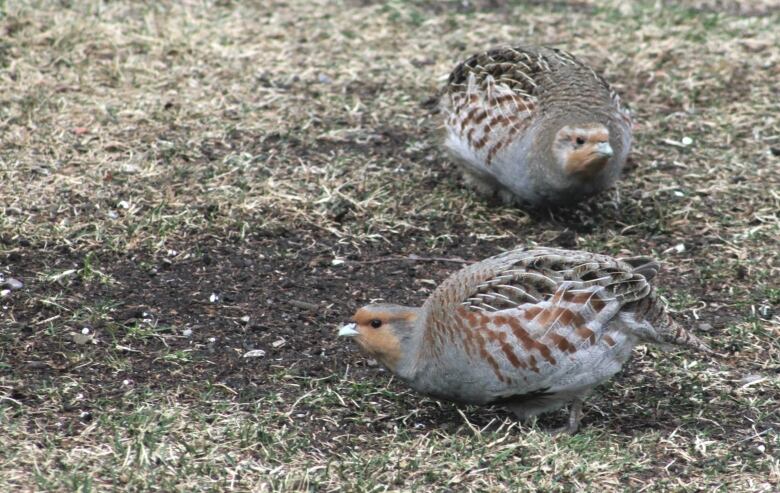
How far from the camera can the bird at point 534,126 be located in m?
7.34

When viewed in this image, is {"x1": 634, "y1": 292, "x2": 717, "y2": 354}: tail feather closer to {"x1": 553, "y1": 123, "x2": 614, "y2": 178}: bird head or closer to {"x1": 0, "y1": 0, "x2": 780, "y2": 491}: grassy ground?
{"x1": 0, "y1": 0, "x2": 780, "y2": 491}: grassy ground

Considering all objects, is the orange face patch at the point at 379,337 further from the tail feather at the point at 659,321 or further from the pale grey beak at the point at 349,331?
the tail feather at the point at 659,321

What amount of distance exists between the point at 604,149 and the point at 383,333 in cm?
235

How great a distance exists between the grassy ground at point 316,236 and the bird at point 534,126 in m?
0.24

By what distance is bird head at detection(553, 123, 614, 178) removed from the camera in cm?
722

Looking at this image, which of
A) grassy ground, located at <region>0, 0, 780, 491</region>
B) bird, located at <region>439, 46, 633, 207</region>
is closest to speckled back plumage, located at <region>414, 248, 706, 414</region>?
grassy ground, located at <region>0, 0, 780, 491</region>

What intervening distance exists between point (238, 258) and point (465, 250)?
1421mm

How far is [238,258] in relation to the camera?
6926mm

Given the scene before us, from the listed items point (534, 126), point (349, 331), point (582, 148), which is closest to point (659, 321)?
point (349, 331)

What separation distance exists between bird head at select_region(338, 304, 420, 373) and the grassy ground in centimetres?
31

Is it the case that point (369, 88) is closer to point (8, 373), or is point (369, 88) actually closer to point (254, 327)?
point (254, 327)

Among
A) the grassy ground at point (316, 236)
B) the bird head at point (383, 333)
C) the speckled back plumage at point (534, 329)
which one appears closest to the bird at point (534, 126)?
the grassy ground at point (316, 236)

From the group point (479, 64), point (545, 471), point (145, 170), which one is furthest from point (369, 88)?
point (545, 471)

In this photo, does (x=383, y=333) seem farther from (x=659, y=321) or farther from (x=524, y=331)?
(x=659, y=321)
